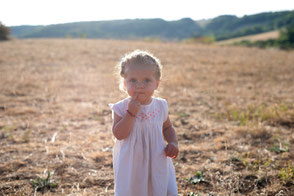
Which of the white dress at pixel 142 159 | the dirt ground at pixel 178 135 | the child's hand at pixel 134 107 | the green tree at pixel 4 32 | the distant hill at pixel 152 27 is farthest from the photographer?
the distant hill at pixel 152 27

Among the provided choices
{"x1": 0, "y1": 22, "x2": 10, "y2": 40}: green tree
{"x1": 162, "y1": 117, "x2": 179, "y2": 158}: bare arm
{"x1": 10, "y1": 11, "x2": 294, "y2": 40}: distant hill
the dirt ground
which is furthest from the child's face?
{"x1": 10, "y1": 11, "x2": 294, "y2": 40}: distant hill

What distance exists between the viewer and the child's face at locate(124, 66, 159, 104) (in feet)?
6.08

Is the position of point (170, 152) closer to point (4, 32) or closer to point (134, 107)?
point (134, 107)

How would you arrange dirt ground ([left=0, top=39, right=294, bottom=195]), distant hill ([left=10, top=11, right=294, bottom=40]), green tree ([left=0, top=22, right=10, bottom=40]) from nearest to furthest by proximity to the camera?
dirt ground ([left=0, top=39, right=294, bottom=195])
green tree ([left=0, top=22, right=10, bottom=40])
distant hill ([left=10, top=11, right=294, bottom=40])

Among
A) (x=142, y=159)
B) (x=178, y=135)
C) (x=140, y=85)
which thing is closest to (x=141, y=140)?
(x=142, y=159)

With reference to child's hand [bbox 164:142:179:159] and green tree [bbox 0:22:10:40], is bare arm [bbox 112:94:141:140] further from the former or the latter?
green tree [bbox 0:22:10:40]

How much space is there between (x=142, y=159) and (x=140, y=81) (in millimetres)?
598

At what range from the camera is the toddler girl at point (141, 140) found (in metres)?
1.87

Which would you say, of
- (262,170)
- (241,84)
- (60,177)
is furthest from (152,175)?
(241,84)

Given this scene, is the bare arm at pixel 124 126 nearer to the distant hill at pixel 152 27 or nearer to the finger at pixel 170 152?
the finger at pixel 170 152

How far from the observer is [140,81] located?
1874 millimetres

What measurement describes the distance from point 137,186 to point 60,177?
1349mm

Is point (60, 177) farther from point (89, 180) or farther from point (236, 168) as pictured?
point (236, 168)

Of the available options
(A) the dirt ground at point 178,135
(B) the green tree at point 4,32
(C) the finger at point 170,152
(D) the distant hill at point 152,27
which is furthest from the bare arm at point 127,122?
(D) the distant hill at point 152,27
